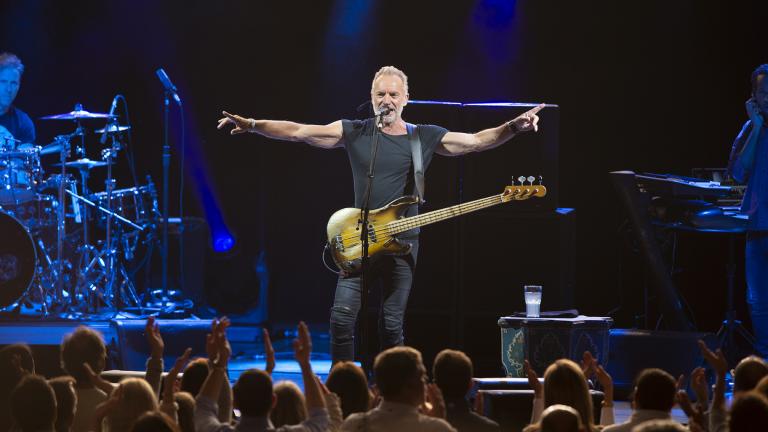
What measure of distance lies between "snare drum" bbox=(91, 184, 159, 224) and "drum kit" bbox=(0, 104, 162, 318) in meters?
0.01

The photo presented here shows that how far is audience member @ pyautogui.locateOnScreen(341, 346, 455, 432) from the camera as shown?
3.87m

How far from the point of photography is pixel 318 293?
40.5 feet

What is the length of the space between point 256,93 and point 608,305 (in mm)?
4876

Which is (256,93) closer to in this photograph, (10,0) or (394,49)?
(394,49)

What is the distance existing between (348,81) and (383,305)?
18.0 feet

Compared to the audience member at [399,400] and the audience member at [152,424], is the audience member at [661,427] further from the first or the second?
the audience member at [152,424]

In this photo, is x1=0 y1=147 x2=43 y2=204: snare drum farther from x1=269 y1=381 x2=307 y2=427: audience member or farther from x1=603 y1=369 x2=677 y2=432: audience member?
x1=603 y1=369 x2=677 y2=432: audience member

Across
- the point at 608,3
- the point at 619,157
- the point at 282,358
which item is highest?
the point at 608,3

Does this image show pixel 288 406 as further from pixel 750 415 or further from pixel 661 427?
pixel 750 415

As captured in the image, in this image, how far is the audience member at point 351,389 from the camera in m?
4.49

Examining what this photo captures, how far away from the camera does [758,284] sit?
8406 mm

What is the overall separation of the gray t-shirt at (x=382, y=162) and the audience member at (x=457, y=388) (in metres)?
2.68

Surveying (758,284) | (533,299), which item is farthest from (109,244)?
(758,284)

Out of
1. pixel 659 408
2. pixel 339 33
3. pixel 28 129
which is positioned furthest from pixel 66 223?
pixel 659 408
